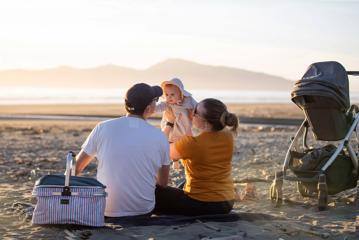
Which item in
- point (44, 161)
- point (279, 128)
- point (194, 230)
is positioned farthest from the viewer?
point (279, 128)

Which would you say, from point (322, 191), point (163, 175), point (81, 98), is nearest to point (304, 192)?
point (322, 191)

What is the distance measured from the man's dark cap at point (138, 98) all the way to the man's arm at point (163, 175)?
61cm

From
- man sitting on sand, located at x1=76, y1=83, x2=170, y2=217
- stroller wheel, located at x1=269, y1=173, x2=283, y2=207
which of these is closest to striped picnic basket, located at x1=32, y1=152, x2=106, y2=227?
man sitting on sand, located at x1=76, y1=83, x2=170, y2=217

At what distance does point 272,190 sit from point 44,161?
528 centimetres

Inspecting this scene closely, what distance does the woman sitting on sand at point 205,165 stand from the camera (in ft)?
20.4

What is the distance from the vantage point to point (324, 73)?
7.28 metres

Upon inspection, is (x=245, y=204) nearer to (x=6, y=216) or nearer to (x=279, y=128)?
(x=6, y=216)

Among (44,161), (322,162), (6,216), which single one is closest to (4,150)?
(44,161)

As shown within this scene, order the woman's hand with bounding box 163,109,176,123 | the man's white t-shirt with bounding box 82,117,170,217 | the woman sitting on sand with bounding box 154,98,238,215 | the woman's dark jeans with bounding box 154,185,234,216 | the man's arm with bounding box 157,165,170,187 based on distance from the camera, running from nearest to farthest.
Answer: the man's white t-shirt with bounding box 82,117,170,217, the woman sitting on sand with bounding box 154,98,238,215, the man's arm with bounding box 157,165,170,187, the woman's dark jeans with bounding box 154,185,234,216, the woman's hand with bounding box 163,109,176,123

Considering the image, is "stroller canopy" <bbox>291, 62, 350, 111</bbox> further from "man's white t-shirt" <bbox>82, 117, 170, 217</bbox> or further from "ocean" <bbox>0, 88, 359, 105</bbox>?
"ocean" <bbox>0, 88, 359, 105</bbox>

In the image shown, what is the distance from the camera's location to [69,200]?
19.0 ft

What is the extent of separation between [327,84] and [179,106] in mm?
1706

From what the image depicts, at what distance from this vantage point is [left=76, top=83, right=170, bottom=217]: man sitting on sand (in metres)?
5.97

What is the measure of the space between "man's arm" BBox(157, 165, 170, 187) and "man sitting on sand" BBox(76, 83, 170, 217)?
0.12m
